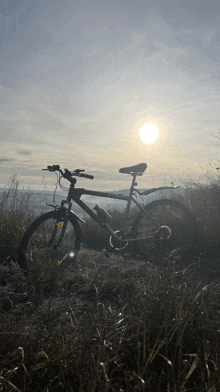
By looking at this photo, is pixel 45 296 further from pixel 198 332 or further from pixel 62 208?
pixel 198 332

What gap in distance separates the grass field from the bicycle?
0.33 m

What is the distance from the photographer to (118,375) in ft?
5.33

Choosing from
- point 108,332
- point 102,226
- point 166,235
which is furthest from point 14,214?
point 108,332

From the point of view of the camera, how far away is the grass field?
58.5 inches

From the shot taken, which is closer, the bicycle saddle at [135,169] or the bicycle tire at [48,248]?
the bicycle tire at [48,248]

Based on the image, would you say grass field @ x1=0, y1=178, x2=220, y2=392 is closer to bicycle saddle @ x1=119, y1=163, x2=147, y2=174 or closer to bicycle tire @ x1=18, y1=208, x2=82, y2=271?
bicycle tire @ x1=18, y1=208, x2=82, y2=271

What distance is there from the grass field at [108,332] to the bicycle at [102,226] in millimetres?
330

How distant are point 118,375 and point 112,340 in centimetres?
20

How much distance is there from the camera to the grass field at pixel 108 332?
149 cm

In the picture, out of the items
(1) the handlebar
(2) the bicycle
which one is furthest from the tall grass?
(1) the handlebar

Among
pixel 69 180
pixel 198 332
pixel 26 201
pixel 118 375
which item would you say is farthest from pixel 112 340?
pixel 26 201

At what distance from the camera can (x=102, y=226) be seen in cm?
434

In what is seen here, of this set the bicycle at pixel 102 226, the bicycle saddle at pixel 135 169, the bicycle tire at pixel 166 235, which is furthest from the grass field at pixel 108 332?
the bicycle saddle at pixel 135 169

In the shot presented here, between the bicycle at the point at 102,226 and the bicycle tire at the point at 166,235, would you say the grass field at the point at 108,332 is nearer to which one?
Answer: the bicycle at the point at 102,226
